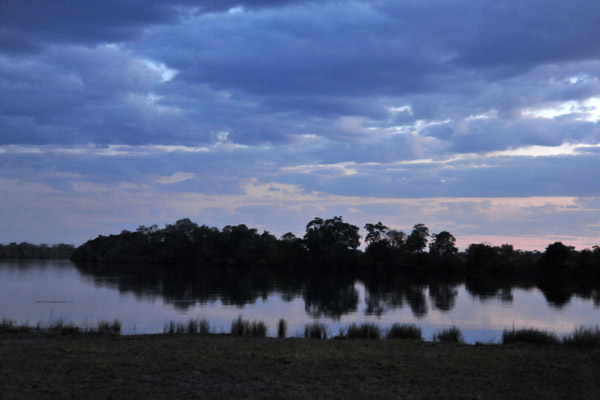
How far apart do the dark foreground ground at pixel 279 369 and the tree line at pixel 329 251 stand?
237 ft

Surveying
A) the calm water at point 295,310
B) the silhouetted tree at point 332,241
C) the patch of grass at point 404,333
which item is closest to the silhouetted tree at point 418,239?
the silhouetted tree at point 332,241

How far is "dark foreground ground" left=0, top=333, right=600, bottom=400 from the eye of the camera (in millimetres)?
8719

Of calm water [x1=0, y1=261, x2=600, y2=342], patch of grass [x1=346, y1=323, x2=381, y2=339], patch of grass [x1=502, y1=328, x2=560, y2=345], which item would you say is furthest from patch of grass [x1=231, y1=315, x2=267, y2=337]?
patch of grass [x1=502, y1=328, x2=560, y2=345]

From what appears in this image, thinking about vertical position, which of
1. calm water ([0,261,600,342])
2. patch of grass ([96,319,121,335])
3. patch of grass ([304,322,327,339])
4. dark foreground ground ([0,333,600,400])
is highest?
dark foreground ground ([0,333,600,400])

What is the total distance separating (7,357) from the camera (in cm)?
1076

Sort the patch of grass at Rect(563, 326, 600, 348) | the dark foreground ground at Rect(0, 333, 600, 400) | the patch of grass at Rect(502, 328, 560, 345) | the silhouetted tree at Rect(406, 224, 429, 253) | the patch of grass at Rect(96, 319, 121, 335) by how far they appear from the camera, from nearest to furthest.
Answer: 1. the dark foreground ground at Rect(0, 333, 600, 400)
2. the patch of grass at Rect(563, 326, 600, 348)
3. the patch of grass at Rect(96, 319, 121, 335)
4. the patch of grass at Rect(502, 328, 560, 345)
5. the silhouetted tree at Rect(406, 224, 429, 253)

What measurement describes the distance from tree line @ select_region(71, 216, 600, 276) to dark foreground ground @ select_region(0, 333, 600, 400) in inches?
2848

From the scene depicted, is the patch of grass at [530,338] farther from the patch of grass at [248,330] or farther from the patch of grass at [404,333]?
the patch of grass at [248,330]

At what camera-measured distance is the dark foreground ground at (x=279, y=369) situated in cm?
872

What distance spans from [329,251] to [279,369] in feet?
289

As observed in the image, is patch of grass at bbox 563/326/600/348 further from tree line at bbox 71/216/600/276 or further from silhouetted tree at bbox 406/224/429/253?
silhouetted tree at bbox 406/224/429/253

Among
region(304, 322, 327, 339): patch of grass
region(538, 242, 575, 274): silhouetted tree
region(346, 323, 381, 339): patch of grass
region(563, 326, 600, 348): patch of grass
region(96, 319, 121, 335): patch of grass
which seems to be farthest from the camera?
region(538, 242, 575, 274): silhouetted tree

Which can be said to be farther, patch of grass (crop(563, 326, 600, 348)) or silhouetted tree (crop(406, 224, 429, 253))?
silhouetted tree (crop(406, 224, 429, 253))

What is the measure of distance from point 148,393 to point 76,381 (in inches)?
59.9
